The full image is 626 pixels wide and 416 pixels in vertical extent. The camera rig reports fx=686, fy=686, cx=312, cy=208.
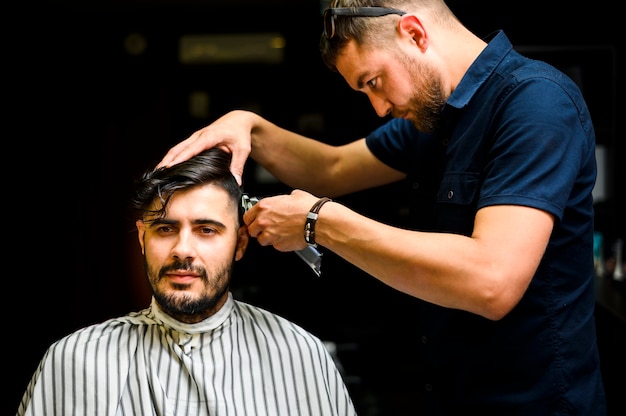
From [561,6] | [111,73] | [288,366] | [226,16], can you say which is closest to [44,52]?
[111,73]

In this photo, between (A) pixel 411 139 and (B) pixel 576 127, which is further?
(A) pixel 411 139

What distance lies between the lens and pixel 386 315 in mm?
5039

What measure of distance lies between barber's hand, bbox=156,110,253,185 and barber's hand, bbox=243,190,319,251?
20 cm

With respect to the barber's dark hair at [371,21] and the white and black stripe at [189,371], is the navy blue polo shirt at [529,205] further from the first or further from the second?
the white and black stripe at [189,371]

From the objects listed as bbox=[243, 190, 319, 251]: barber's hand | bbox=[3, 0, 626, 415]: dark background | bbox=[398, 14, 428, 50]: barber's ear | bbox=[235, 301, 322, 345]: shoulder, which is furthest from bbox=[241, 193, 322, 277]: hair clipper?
bbox=[3, 0, 626, 415]: dark background

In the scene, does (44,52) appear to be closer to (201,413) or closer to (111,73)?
(111,73)

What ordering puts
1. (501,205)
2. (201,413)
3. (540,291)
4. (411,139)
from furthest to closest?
(411,139) < (201,413) < (540,291) < (501,205)

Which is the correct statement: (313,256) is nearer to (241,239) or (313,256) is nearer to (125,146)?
(241,239)

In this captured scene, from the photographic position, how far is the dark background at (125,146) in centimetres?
500

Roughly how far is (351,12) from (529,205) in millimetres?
618

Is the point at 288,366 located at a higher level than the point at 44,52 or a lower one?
lower

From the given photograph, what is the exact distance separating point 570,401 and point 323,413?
0.63m

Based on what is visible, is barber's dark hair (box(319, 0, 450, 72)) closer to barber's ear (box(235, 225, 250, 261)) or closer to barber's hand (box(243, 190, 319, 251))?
barber's hand (box(243, 190, 319, 251))

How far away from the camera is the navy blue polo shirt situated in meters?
1.41
